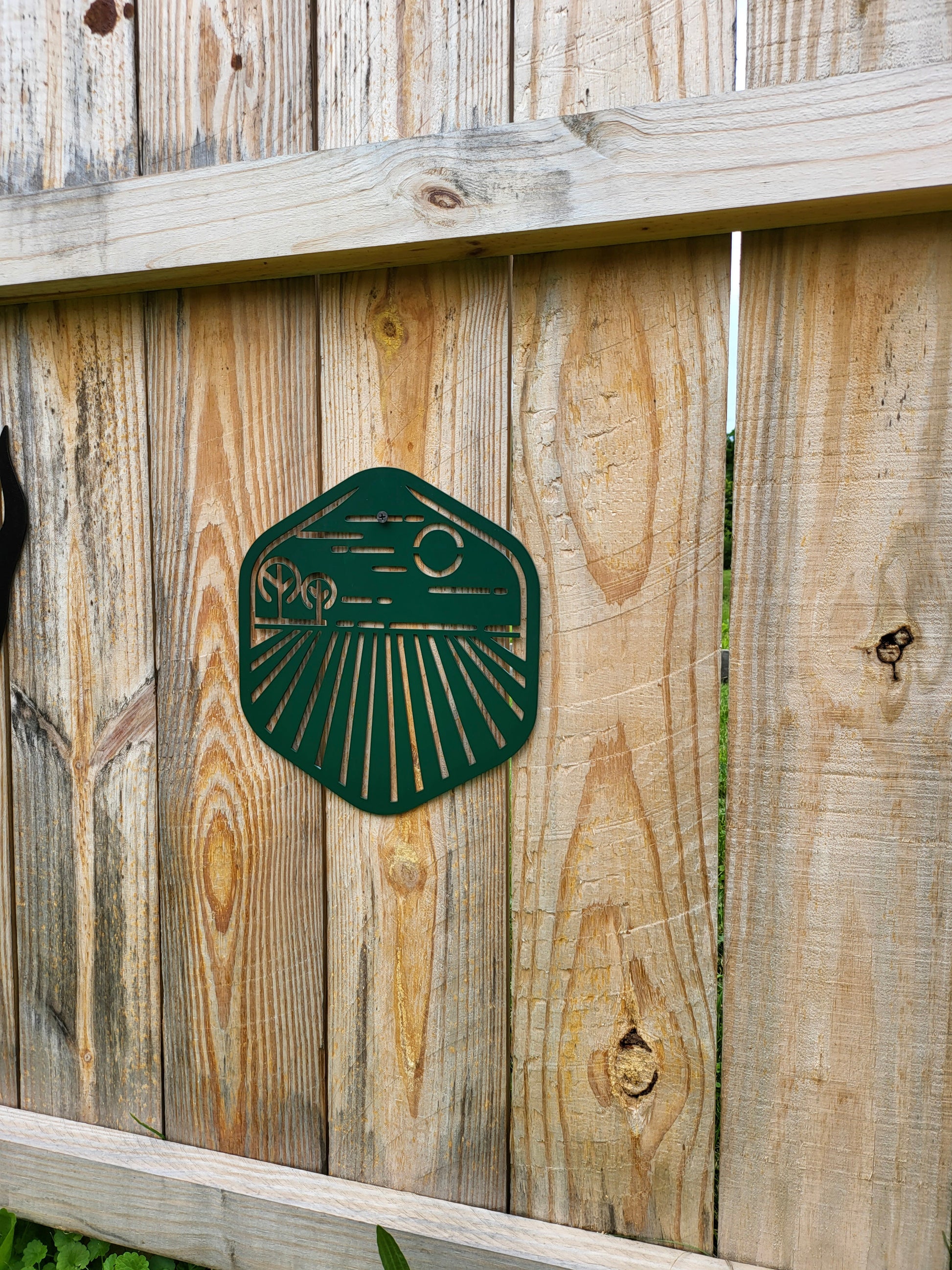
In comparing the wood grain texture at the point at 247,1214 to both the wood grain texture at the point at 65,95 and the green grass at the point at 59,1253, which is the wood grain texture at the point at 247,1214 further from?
the wood grain texture at the point at 65,95

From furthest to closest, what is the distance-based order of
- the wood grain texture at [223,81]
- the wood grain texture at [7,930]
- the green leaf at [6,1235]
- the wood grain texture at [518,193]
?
the wood grain texture at [7,930] → the green leaf at [6,1235] → the wood grain texture at [223,81] → the wood grain texture at [518,193]

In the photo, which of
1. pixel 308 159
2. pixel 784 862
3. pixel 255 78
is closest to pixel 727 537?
pixel 784 862

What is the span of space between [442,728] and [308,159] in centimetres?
63

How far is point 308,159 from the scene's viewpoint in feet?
3.19

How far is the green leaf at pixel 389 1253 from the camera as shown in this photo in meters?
0.97

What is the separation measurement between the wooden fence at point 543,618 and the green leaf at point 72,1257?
1.3 inches

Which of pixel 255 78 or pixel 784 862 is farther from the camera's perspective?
pixel 255 78

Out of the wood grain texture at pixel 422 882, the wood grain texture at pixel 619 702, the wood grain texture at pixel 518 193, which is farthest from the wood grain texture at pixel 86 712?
the wood grain texture at pixel 619 702

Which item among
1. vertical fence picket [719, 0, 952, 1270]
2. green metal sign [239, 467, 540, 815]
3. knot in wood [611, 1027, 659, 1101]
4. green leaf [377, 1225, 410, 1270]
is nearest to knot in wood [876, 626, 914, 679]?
vertical fence picket [719, 0, 952, 1270]

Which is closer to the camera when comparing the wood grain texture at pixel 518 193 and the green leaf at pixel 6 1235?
the wood grain texture at pixel 518 193

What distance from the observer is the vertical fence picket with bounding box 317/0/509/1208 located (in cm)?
98

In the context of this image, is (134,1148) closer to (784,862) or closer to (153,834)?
(153,834)

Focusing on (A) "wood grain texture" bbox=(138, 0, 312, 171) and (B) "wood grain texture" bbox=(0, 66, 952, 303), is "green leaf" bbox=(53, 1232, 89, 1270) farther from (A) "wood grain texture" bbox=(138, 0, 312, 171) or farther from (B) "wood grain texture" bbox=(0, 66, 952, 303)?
(A) "wood grain texture" bbox=(138, 0, 312, 171)

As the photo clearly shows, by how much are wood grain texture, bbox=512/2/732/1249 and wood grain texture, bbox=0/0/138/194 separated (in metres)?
0.51
